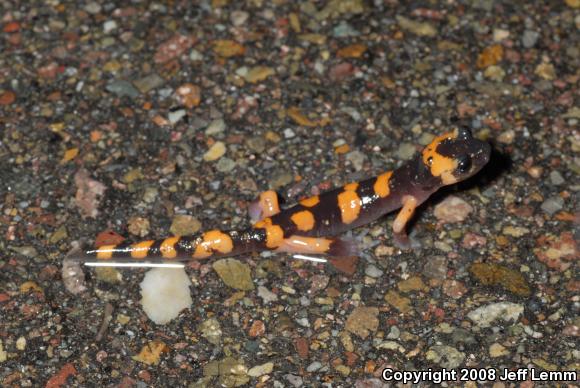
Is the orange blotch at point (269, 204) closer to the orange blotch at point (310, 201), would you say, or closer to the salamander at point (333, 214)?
the salamander at point (333, 214)

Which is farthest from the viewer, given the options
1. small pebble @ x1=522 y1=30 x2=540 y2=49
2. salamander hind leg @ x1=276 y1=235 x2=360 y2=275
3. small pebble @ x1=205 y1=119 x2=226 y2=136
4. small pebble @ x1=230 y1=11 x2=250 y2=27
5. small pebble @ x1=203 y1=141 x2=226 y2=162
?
small pebble @ x1=230 y1=11 x2=250 y2=27

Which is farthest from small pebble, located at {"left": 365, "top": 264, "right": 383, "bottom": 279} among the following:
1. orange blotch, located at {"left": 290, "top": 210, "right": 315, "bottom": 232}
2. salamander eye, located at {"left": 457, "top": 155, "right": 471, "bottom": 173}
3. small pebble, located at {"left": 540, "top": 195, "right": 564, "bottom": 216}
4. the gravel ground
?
small pebble, located at {"left": 540, "top": 195, "right": 564, "bottom": 216}

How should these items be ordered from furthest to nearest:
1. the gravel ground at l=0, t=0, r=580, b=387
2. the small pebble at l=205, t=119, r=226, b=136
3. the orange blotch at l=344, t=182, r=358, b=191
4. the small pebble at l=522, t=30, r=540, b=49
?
the small pebble at l=522, t=30, r=540, b=49, the small pebble at l=205, t=119, r=226, b=136, the orange blotch at l=344, t=182, r=358, b=191, the gravel ground at l=0, t=0, r=580, b=387

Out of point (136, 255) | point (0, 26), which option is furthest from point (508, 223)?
point (0, 26)

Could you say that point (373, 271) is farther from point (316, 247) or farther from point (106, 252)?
point (106, 252)

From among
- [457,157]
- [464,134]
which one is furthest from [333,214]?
[464,134]

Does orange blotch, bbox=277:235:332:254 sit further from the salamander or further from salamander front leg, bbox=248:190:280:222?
salamander front leg, bbox=248:190:280:222

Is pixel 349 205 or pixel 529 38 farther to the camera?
pixel 529 38

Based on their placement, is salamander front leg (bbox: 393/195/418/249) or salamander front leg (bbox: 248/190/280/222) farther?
salamander front leg (bbox: 248/190/280/222)
